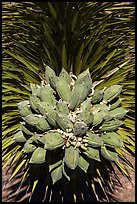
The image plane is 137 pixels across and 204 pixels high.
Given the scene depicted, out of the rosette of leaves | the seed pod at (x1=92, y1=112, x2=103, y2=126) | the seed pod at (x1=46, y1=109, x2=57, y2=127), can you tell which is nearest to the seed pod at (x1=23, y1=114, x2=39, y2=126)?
the rosette of leaves

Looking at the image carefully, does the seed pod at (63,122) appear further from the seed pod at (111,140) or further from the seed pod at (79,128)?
the seed pod at (111,140)

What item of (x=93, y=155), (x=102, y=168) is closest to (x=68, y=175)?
(x=93, y=155)

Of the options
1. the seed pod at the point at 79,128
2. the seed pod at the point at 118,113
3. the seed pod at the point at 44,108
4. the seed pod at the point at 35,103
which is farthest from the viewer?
the seed pod at the point at 118,113

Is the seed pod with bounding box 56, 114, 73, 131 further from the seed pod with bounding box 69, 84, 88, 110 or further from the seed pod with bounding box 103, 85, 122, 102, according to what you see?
the seed pod with bounding box 103, 85, 122, 102

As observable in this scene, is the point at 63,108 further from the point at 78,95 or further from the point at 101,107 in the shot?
the point at 101,107

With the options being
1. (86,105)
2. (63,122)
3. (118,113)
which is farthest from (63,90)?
(118,113)

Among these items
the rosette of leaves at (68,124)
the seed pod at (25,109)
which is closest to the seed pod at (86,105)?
the rosette of leaves at (68,124)
